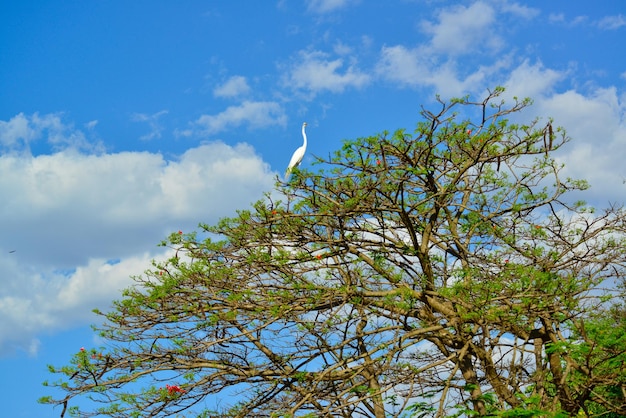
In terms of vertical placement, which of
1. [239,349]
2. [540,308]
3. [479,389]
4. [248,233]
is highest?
[248,233]

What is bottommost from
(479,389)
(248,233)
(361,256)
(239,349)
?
(479,389)

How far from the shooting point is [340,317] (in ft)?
26.0

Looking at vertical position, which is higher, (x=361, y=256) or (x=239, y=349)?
(x=361, y=256)

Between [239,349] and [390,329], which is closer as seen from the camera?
[390,329]

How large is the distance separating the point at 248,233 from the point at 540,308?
349 centimetres

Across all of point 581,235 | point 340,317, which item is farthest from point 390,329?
point 581,235

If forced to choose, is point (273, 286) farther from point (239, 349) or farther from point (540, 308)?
point (540, 308)

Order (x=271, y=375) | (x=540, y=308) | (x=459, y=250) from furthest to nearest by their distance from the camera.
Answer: (x=459, y=250) → (x=271, y=375) → (x=540, y=308)

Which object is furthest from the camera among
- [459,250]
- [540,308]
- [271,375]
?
[459,250]

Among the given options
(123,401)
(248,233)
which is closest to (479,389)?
(248,233)

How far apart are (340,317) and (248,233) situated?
1627 mm

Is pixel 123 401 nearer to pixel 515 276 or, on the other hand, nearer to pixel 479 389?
pixel 479 389

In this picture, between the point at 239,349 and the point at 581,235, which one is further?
the point at 581,235

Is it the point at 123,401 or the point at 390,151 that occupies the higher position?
the point at 390,151
